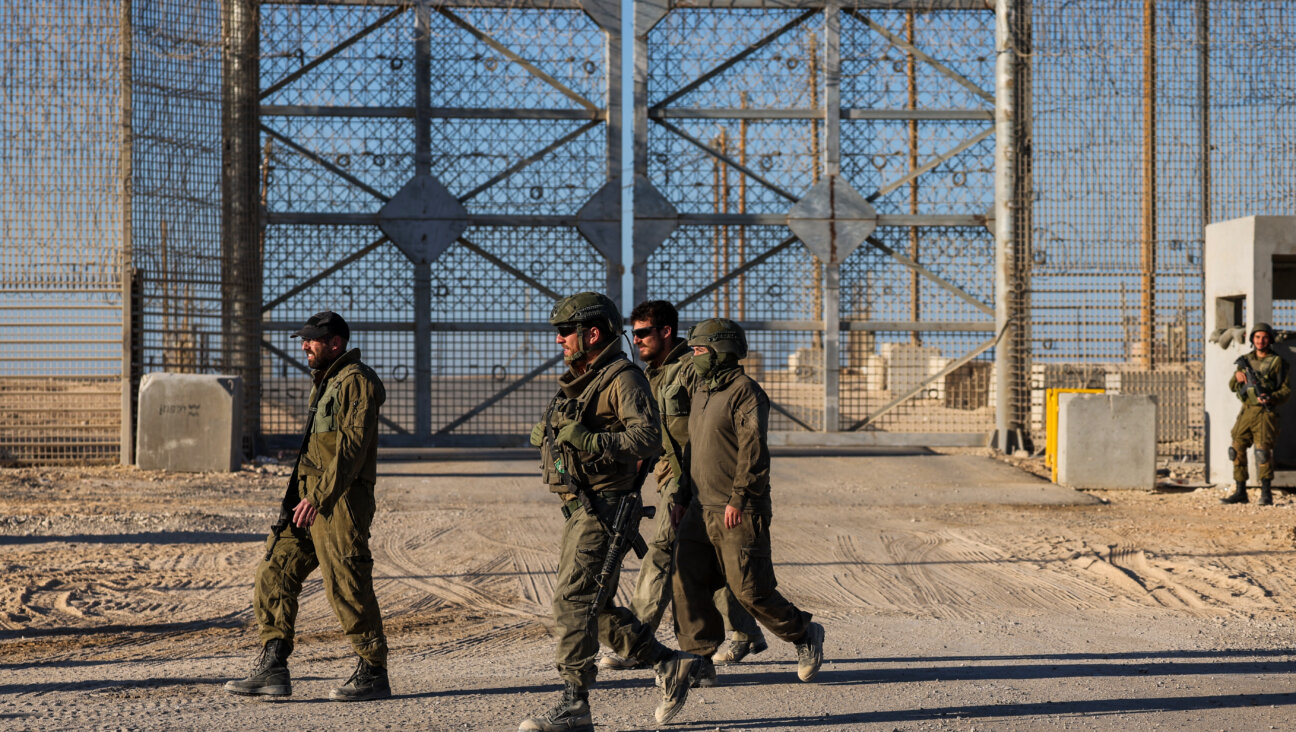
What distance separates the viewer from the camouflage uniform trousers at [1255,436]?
40.8 feet

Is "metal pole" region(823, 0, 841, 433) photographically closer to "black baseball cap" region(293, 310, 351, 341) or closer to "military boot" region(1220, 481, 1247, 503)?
"military boot" region(1220, 481, 1247, 503)

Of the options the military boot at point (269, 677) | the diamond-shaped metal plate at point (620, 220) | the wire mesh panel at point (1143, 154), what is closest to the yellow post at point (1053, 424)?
the wire mesh panel at point (1143, 154)

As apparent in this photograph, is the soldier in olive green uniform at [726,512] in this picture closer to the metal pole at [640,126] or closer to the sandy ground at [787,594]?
the sandy ground at [787,594]

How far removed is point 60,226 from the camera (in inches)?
575

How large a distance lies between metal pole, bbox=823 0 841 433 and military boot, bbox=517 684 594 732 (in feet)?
42.3

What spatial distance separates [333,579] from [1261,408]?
10.1 meters

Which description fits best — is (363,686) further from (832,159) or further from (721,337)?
(832,159)

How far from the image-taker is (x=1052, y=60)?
16.9 meters

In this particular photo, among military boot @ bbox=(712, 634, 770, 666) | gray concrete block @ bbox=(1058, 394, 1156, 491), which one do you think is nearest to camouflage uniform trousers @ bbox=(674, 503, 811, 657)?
military boot @ bbox=(712, 634, 770, 666)

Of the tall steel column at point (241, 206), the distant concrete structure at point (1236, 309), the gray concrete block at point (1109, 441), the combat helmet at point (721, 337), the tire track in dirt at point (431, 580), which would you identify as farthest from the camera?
the tall steel column at point (241, 206)

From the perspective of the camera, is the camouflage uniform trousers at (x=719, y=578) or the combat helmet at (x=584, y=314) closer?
the combat helmet at (x=584, y=314)

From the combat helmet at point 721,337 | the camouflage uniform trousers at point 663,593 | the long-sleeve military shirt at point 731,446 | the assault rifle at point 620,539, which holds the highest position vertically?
the combat helmet at point 721,337

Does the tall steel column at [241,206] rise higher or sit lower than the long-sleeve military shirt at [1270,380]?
higher

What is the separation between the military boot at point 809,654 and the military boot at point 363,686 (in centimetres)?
184
